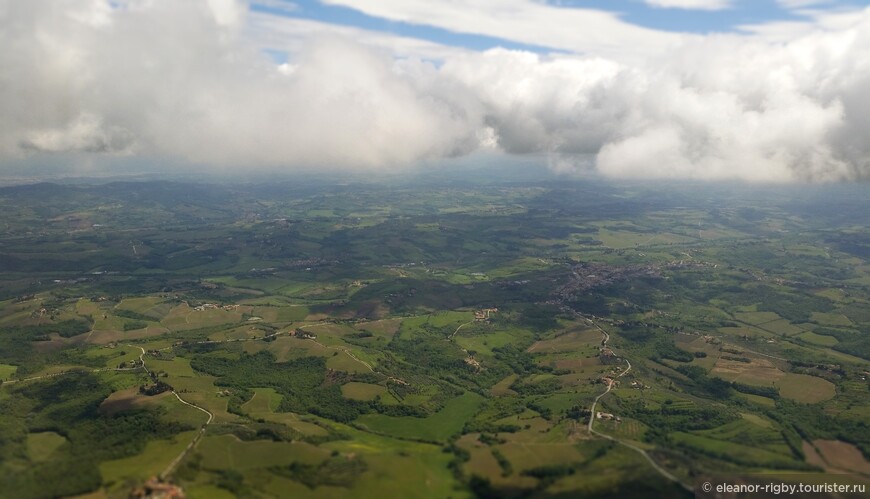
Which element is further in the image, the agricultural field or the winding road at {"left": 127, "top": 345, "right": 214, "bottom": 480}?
the agricultural field

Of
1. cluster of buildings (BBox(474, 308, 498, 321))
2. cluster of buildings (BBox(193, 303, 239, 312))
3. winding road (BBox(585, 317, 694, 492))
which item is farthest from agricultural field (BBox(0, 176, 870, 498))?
cluster of buildings (BBox(193, 303, 239, 312))

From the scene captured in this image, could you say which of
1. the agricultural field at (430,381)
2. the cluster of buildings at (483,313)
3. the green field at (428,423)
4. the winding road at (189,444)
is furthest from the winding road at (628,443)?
the winding road at (189,444)

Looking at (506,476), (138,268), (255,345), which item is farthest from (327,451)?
(138,268)

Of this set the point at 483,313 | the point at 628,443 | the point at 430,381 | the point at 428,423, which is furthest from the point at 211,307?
the point at 628,443

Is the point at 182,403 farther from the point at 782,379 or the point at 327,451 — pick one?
the point at 782,379

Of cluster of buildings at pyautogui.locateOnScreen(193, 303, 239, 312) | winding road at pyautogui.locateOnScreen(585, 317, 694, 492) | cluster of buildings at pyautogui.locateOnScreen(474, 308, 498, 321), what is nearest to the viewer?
winding road at pyautogui.locateOnScreen(585, 317, 694, 492)

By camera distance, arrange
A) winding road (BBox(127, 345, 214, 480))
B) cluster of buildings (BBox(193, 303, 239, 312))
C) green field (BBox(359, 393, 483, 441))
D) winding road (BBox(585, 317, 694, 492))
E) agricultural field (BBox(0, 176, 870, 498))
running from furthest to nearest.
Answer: cluster of buildings (BBox(193, 303, 239, 312))
green field (BBox(359, 393, 483, 441))
agricultural field (BBox(0, 176, 870, 498))
winding road (BBox(127, 345, 214, 480))
winding road (BBox(585, 317, 694, 492))

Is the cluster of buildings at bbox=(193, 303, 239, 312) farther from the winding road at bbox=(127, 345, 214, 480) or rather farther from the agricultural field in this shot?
the winding road at bbox=(127, 345, 214, 480)

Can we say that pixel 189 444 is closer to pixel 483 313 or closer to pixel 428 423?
pixel 428 423
